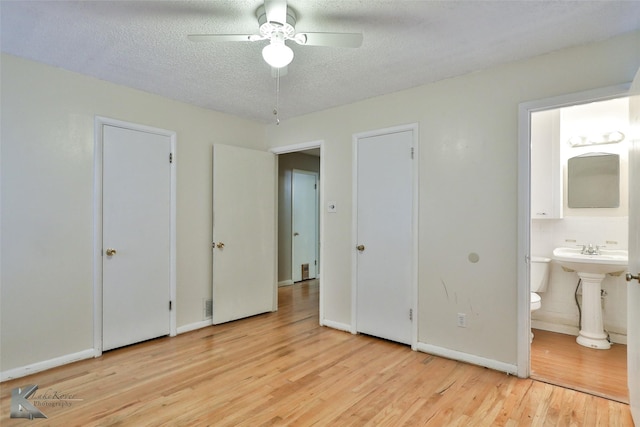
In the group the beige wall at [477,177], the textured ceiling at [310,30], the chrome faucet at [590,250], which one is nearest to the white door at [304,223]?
the beige wall at [477,177]

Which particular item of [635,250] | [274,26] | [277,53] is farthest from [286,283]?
[635,250]

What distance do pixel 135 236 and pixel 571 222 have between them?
14.5 ft

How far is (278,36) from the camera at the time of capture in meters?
1.95

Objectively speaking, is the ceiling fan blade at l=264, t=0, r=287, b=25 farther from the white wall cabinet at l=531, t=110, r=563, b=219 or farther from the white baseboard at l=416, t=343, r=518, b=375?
the white wall cabinet at l=531, t=110, r=563, b=219

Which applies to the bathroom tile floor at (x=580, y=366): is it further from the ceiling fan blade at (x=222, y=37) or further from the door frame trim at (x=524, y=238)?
the ceiling fan blade at (x=222, y=37)

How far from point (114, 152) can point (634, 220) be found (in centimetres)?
386

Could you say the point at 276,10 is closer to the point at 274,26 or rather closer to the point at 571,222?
the point at 274,26

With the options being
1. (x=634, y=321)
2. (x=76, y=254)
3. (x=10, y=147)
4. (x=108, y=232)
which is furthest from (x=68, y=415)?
(x=634, y=321)

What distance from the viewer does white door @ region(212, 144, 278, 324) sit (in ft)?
12.7

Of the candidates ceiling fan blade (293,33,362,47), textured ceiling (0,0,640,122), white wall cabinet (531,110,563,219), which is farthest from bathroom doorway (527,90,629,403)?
ceiling fan blade (293,33,362,47)

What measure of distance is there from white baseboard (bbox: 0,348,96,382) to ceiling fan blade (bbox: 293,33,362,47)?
3.02 meters

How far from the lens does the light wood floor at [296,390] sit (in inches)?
81.7

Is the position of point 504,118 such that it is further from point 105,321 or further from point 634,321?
point 105,321

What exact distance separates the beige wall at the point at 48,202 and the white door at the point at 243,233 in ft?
3.39
